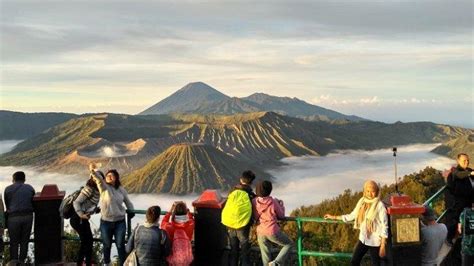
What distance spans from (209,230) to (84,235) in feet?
5.74

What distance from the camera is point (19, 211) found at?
25.5 ft

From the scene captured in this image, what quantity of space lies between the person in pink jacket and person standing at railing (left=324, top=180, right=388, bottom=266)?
2.28ft

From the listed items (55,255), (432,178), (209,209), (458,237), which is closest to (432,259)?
(458,237)

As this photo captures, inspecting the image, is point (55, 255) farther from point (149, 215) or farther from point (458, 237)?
point (458, 237)

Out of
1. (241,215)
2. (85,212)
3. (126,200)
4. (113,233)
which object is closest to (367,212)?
(241,215)

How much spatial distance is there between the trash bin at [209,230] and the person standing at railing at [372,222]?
1.62 metres

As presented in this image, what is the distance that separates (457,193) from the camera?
7.44m

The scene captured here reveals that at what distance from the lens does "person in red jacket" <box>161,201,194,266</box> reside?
6.64 metres

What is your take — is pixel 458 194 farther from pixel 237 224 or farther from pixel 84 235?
pixel 84 235

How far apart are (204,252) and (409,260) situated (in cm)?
272

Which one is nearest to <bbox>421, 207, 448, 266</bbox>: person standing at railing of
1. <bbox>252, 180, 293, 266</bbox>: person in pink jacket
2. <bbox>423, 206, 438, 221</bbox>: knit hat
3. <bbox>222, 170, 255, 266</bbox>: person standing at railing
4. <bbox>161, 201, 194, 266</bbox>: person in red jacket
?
<bbox>423, 206, 438, 221</bbox>: knit hat

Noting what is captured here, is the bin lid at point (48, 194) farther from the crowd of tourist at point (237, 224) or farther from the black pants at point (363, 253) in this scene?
the black pants at point (363, 253)

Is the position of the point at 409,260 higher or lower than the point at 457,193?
lower

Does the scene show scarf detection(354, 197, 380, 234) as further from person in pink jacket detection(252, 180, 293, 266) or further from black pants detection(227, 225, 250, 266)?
black pants detection(227, 225, 250, 266)
